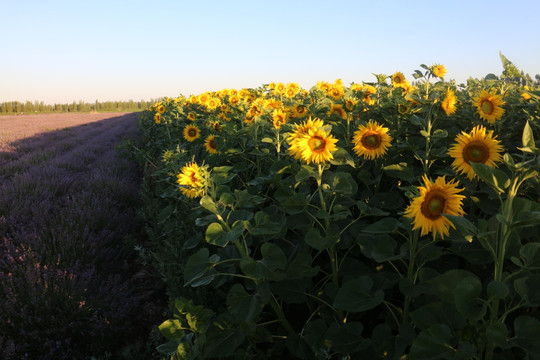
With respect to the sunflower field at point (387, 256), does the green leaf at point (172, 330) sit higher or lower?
lower

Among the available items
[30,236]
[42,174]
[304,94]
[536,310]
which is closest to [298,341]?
[536,310]

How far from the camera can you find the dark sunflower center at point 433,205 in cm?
127

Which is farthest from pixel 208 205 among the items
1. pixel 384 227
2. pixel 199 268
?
pixel 384 227

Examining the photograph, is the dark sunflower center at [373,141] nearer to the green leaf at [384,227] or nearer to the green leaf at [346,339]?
the green leaf at [384,227]

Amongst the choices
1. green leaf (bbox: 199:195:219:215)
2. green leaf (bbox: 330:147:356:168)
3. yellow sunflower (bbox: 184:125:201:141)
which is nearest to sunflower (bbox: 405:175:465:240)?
green leaf (bbox: 330:147:356:168)

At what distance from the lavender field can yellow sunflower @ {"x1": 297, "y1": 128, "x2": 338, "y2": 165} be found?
1.70 m

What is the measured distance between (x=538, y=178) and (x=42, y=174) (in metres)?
6.21

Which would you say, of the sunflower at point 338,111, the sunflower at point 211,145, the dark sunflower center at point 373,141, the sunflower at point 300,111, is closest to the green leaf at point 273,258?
the dark sunflower center at point 373,141

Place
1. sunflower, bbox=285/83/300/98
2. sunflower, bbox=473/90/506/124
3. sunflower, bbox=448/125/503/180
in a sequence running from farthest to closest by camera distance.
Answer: sunflower, bbox=285/83/300/98, sunflower, bbox=473/90/506/124, sunflower, bbox=448/125/503/180

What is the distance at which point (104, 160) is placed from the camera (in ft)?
22.3

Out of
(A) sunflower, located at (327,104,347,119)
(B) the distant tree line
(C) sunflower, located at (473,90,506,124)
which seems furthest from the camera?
(B) the distant tree line

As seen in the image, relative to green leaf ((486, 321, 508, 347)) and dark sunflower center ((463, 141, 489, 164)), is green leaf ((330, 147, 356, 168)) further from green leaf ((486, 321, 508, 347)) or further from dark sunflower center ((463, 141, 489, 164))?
green leaf ((486, 321, 508, 347))

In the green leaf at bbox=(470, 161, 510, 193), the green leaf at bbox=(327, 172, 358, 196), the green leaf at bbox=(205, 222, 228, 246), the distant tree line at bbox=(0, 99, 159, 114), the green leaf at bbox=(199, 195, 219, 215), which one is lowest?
the green leaf at bbox=(205, 222, 228, 246)

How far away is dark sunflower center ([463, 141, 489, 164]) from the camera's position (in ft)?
4.99
